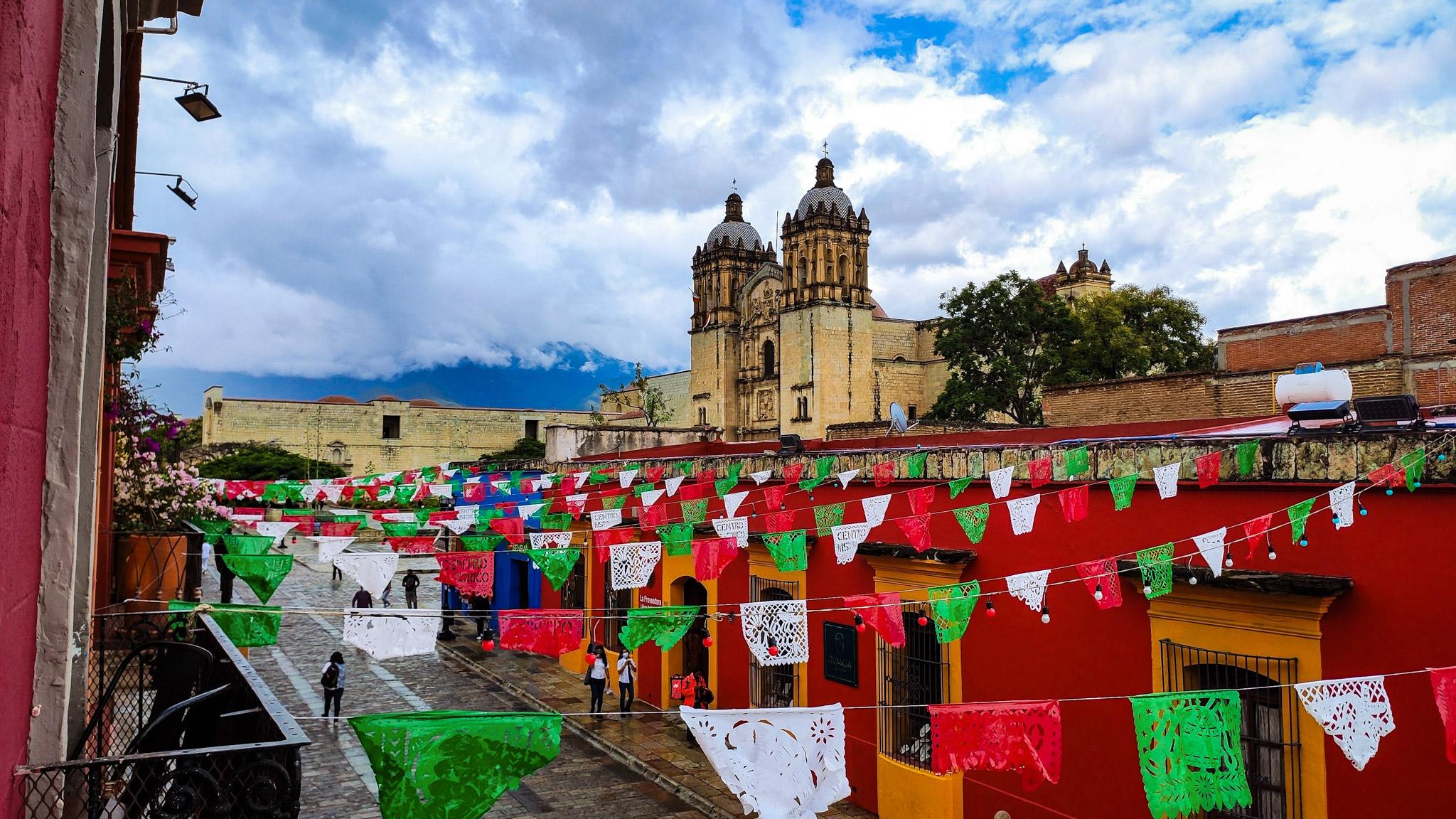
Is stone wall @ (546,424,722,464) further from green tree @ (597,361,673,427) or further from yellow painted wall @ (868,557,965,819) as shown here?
green tree @ (597,361,673,427)

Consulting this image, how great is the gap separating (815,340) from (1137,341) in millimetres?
20354

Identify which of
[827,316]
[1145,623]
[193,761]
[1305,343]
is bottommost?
[1145,623]

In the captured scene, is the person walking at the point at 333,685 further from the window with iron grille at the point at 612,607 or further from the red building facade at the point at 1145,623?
the red building facade at the point at 1145,623

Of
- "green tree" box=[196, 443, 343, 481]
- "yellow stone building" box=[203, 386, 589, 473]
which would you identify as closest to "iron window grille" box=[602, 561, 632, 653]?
"green tree" box=[196, 443, 343, 481]

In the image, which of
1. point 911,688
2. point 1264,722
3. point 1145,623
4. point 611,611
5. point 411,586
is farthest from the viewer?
point 411,586

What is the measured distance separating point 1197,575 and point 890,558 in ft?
12.0

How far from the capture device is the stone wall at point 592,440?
78.9 ft

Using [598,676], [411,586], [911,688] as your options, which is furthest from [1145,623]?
[411,586]

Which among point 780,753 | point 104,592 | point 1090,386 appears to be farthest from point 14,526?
point 1090,386

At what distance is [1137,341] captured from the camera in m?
35.7

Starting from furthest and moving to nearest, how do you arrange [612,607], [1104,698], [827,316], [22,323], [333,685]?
1. [827,316]
2. [612,607]
3. [333,685]
4. [1104,698]
5. [22,323]

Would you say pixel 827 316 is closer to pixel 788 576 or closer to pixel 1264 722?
pixel 788 576

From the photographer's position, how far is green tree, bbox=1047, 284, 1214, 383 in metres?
35.7

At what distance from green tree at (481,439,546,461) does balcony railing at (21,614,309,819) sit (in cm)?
5751
